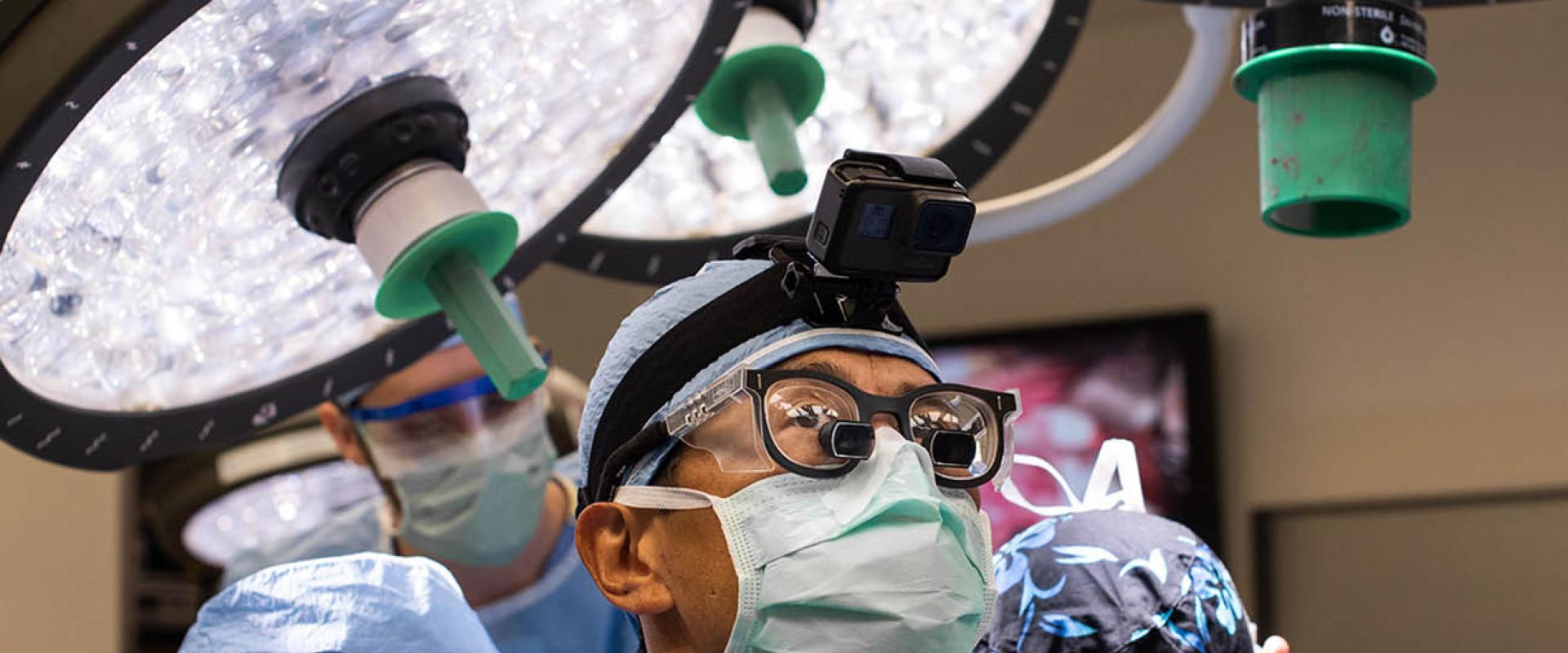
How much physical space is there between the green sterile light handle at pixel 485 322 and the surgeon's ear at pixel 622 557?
283 millimetres

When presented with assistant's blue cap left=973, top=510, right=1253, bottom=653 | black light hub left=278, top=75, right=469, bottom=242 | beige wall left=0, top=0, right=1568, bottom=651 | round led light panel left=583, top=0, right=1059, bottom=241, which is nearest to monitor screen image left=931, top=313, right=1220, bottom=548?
beige wall left=0, top=0, right=1568, bottom=651

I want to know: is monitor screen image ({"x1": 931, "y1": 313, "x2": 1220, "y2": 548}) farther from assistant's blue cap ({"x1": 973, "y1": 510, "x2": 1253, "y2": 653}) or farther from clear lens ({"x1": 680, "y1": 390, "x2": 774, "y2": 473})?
clear lens ({"x1": 680, "y1": 390, "x2": 774, "y2": 473})

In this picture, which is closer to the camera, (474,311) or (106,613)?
(474,311)

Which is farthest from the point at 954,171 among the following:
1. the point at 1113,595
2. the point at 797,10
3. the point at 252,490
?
the point at 252,490

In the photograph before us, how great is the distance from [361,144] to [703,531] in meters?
0.44

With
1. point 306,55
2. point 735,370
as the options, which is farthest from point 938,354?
point 306,55

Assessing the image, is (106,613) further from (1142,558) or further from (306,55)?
(306,55)

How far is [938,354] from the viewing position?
536 cm

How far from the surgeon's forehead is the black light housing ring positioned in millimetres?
192

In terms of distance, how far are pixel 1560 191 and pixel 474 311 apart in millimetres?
3922

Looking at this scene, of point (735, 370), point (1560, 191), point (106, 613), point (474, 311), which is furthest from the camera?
point (1560, 191)

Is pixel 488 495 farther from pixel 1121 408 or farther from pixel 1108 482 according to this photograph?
pixel 1121 408

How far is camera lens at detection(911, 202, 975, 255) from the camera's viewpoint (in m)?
1.51

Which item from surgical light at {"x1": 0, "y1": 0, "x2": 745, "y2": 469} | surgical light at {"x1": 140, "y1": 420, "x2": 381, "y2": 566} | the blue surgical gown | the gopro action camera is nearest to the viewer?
surgical light at {"x1": 0, "y1": 0, "x2": 745, "y2": 469}
